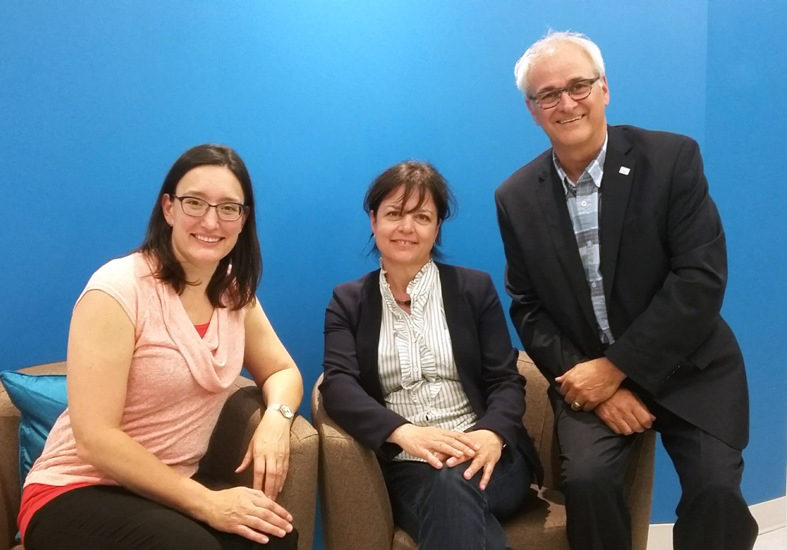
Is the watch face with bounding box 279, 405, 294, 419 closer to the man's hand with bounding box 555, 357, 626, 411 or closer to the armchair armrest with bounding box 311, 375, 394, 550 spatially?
the armchair armrest with bounding box 311, 375, 394, 550

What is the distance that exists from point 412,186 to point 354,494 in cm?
91

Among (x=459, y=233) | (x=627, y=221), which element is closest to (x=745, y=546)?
(x=627, y=221)

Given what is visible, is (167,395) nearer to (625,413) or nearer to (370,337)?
(370,337)

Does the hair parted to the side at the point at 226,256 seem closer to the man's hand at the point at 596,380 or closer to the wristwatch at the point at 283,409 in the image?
the wristwatch at the point at 283,409

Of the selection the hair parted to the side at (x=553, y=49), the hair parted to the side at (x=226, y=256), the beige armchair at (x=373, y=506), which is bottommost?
the beige armchair at (x=373, y=506)

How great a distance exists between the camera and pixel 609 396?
2.22m

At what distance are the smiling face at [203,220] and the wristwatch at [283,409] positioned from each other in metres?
0.44

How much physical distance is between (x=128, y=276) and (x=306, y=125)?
1021 millimetres

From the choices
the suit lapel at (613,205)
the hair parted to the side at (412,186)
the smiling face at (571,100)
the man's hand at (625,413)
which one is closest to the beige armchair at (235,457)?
the hair parted to the side at (412,186)

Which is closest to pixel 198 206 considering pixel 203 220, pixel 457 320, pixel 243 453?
pixel 203 220

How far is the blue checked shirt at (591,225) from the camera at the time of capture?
7.42 feet

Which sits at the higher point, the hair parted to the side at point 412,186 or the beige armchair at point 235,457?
the hair parted to the side at point 412,186

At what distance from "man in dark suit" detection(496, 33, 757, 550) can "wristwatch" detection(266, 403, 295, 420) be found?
0.78m

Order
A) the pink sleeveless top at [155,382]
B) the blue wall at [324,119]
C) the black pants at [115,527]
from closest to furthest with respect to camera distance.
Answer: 1. the black pants at [115,527]
2. the pink sleeveless top at [155,382]
3. the blue wall at [324,119]
